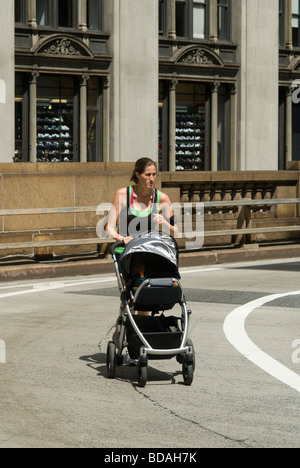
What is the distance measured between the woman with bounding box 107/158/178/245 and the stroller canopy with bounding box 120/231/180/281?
1.62 feet

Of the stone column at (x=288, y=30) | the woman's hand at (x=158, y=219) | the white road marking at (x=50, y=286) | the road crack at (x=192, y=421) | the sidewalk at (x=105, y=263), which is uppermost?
the stone column at (x=288, y=30)

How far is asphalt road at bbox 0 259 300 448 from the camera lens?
6.84 m

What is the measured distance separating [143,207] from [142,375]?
62.7 inches

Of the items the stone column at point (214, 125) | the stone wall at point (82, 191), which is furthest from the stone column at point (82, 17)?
the stone wall at point (82, 191)

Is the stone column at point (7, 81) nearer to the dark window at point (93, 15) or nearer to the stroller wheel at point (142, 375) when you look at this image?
the dark window at point (93, 15)

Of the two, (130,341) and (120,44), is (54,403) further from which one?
(120,44)

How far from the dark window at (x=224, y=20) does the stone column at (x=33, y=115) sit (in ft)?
26.4

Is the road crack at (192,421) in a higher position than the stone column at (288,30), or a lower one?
lower

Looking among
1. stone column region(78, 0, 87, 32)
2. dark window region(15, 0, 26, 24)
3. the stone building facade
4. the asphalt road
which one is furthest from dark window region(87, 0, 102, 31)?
the asphalt road

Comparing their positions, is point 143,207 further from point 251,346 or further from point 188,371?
point 251,346

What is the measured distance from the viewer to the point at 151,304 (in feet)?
28.2

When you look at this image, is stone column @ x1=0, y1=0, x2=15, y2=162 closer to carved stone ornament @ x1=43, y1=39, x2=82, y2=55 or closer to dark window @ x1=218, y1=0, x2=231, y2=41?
carved stone ornament @ x1=43, y1=39, x2=82, y2=55

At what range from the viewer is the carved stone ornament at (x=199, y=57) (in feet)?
115
